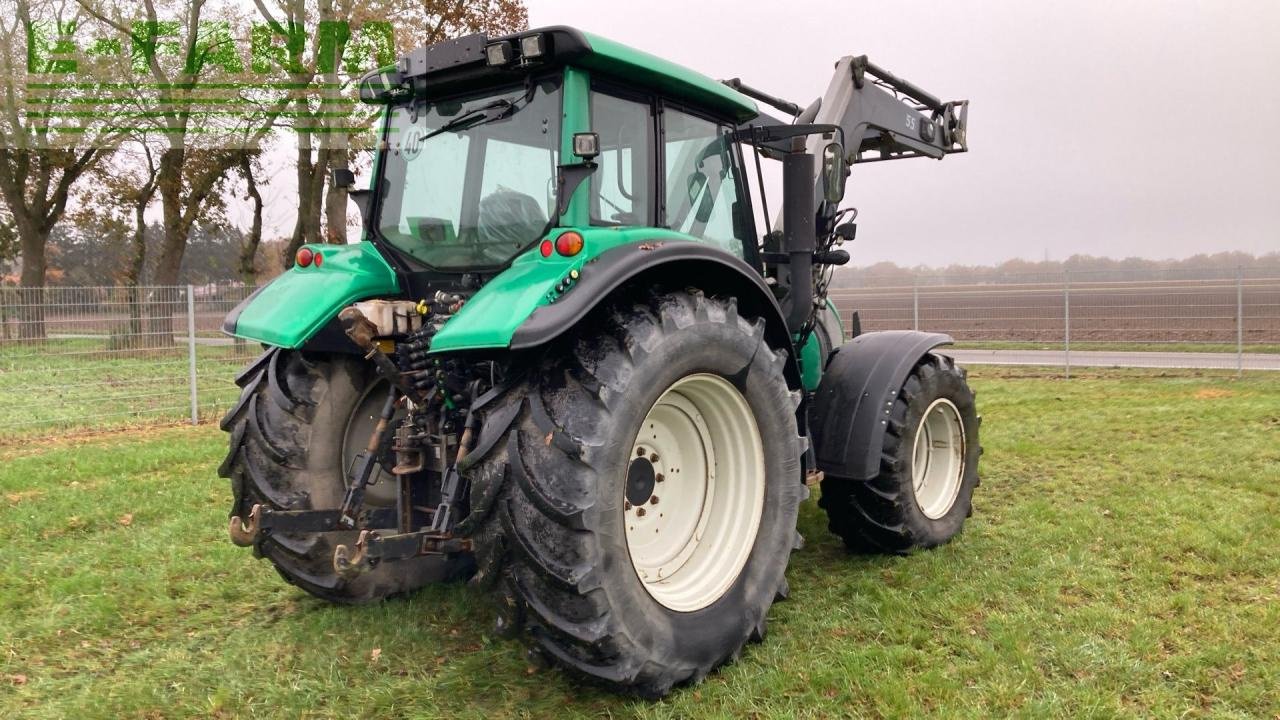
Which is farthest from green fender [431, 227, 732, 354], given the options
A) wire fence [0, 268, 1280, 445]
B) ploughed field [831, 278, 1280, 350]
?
ploughed field [831, 278, 1280, 350]

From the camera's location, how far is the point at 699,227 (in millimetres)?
3988

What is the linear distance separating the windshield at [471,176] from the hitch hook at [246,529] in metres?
1.21

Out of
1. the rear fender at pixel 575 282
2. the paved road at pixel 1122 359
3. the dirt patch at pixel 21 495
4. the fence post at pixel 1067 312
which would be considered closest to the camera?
the rear fender at pixel 575 282

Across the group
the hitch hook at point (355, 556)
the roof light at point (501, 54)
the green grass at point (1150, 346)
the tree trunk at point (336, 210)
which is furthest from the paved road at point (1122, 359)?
the tree trunk at point (336, 210)

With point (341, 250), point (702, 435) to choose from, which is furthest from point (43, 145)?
point (702, 435)

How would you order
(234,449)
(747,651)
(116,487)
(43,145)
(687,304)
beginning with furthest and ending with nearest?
(43,145) → (116,487) → (234,449) → (747,651) → (687,304)

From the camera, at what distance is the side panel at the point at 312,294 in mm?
3391

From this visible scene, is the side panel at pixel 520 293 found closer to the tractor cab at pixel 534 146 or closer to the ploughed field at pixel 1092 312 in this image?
the tractor cab at pixel 534 146

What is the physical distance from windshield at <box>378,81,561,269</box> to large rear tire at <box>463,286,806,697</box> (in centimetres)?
71

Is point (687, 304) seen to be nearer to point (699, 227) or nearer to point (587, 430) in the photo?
point (587, 430)

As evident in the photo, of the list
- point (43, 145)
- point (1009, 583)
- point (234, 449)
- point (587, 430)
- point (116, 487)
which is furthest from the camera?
point (43, 145)

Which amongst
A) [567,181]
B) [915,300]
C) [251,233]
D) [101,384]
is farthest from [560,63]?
[251,233]

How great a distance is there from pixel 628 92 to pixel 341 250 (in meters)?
1.41

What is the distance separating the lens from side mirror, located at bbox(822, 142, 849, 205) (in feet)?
13.7
